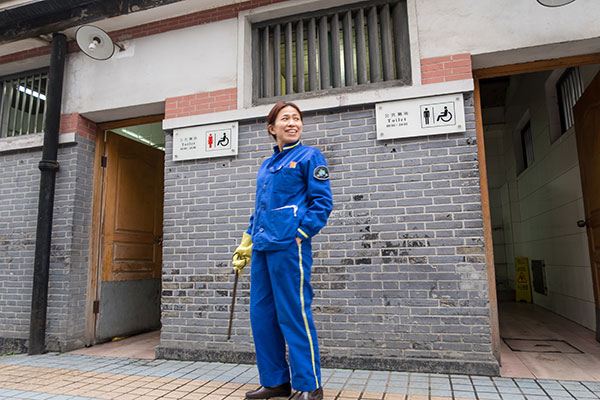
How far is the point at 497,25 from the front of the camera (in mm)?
3508

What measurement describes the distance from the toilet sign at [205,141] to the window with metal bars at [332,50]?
19.4 inches

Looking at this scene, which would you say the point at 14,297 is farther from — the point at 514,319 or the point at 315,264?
the point at 514,319

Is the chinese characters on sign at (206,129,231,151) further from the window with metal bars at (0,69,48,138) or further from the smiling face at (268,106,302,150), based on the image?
the window with metal bars at (0,69,48,138)

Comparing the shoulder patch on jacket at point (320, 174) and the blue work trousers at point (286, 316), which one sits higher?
the shoulder patch on jacket at point (320, 174)

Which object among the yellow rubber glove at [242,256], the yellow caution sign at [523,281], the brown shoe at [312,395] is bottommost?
the brown shoe at [312,395]

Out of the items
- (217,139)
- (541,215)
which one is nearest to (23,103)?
(217,139)

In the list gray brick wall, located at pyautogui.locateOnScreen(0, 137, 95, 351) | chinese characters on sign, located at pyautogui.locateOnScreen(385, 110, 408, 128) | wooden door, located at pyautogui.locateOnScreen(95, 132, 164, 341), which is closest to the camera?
chinese characters on sign, located at pyautogui.locateOnScreen(385, 110, 408, 128)

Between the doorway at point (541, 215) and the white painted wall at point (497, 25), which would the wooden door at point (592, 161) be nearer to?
the doorway at point (541, 215)

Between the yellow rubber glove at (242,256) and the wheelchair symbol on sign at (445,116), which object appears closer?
the yellow rubber glove at (242,256)

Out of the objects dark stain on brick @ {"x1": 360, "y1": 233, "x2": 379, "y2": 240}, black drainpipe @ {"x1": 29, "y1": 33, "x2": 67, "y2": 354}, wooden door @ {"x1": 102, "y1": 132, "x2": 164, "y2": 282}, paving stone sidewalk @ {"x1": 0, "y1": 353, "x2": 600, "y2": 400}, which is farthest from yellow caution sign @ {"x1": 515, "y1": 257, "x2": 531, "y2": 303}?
black drainpipe @ {"x1": 29, "y1": 33, "x2": 67, "y2": 354}

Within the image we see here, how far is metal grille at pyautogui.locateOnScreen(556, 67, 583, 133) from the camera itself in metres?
5.18

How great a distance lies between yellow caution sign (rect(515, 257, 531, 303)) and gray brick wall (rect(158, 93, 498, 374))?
5.55 meters

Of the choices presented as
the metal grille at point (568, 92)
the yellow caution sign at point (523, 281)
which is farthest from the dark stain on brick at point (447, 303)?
the yellow caution sign at point (523, 281)

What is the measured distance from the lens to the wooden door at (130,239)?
503 cm
